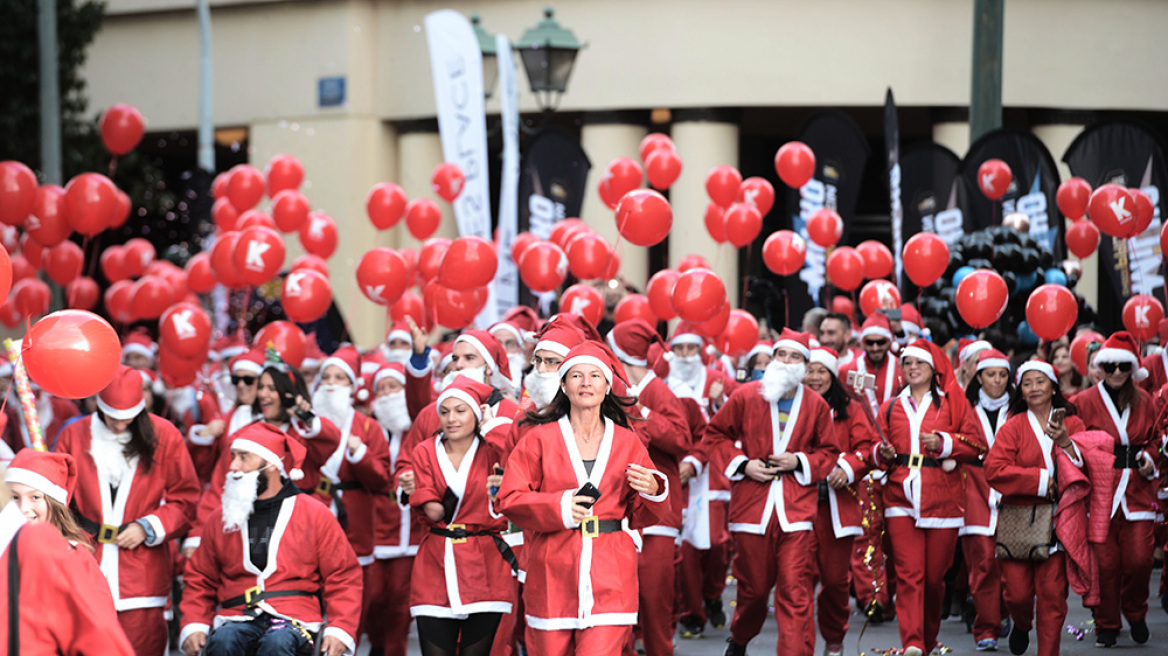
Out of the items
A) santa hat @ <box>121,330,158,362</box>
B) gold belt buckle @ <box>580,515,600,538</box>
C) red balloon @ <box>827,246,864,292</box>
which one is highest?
red balloon @ <box>827,246,864,292</box>

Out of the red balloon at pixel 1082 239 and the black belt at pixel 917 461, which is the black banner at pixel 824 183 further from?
the black belt at pixel 917 461

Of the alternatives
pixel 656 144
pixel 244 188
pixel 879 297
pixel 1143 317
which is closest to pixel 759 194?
pixel 656 144

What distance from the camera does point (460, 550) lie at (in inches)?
291

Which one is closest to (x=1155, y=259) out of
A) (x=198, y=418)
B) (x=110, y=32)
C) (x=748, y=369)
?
(x=748, y=369)

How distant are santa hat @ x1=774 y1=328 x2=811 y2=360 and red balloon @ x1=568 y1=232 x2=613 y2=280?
8.55ft

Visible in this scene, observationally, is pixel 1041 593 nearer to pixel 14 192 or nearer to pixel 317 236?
pixel 14 192

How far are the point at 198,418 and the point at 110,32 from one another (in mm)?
12769

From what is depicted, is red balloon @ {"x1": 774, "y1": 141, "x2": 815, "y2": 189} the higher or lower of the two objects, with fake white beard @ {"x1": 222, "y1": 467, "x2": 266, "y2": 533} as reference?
higher

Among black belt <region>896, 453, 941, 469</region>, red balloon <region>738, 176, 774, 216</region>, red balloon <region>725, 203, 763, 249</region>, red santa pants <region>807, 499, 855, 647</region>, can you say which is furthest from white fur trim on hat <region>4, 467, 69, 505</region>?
red balloon <region>738, 176, 774, 216</region>

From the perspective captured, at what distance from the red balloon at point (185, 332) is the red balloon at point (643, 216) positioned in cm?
329

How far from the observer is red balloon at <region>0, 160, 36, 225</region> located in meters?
11.7

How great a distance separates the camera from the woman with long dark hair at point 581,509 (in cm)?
638

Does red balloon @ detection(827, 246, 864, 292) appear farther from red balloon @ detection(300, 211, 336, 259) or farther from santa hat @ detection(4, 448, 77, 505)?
santa hat @ detection(4, 448, 77, 505)

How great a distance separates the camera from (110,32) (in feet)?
79.6
